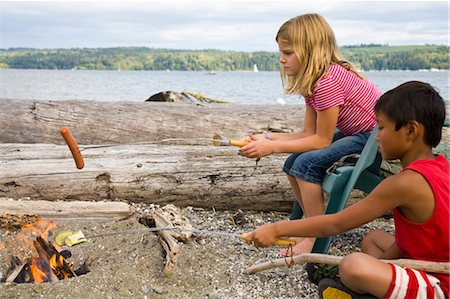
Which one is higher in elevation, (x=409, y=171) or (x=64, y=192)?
(x=409, y=171)

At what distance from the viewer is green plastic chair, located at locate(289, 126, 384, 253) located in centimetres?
378

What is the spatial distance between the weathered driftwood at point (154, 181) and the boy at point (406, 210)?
2.08 meters

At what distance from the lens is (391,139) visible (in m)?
2.98

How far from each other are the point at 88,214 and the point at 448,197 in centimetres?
275

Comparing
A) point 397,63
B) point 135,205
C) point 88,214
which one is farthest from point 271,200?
point 397,63

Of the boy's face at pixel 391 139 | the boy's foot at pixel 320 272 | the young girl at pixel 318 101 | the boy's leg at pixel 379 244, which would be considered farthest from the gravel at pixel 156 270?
the boy's face at pixel 391 139

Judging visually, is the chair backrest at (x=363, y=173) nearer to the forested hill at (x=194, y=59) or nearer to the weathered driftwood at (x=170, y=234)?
the weathered driftwood at (x=170, y=234)

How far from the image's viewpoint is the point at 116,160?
530 cm

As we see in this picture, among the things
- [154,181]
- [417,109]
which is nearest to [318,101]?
[417,109]

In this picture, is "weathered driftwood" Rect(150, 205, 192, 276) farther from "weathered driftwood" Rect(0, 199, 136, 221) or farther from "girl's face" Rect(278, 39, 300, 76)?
"girl's face" Rect(278, 39, 300, 76)

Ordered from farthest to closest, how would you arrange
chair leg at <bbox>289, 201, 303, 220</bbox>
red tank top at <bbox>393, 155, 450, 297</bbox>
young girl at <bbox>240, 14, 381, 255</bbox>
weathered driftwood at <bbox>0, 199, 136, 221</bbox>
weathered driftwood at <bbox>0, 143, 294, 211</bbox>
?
weathered driftwood at <bbox>0, 143, 294, 211</bbox>
chair leg at <bbox>289, 201, 303, 220</bbox>
weathered driftwood at <bbox>0, 199, 136, 221</bbox>
young girl at <bbox>240, 14, 381, 255</bbox>
red tank top at <bbox>393, 155, 450, 297</bbox>

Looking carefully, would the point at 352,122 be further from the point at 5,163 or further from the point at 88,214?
the point at 5,163

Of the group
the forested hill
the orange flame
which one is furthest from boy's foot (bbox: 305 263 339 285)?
the forested hill

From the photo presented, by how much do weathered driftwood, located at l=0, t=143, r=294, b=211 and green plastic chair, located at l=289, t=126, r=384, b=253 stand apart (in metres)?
1.10
